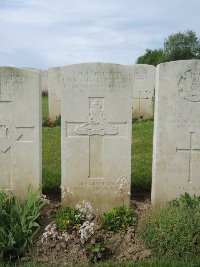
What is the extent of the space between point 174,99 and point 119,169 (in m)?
1.15

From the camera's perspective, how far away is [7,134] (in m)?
5.34

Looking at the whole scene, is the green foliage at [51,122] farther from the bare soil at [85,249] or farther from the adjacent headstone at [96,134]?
the bare soil at [85,249]

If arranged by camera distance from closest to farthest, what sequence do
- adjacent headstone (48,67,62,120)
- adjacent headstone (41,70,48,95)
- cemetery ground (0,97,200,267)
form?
cemetery ground (0,97,200,267)
adjacent headstone (48,67,62,120)
adjacent headstone (41,70,48,95)

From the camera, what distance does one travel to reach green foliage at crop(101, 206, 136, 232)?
197 inches

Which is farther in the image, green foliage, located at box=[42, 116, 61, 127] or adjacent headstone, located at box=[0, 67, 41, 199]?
green foliage, located at box=[42, 116, 61, 127]

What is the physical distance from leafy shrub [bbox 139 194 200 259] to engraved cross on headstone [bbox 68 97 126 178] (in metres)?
1.07

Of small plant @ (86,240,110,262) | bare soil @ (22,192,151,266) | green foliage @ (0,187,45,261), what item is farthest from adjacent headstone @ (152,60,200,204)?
green foliage @ (0,187,45,261)

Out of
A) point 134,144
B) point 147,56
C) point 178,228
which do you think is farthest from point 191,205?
point 147,56

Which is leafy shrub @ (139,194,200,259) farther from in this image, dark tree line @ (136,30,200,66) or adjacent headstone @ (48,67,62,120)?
Result: dark tree line @ (136,30,200,66)

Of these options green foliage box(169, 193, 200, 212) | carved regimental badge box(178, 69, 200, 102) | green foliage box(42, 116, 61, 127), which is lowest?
green foliage box(169, 193, 200, 212)

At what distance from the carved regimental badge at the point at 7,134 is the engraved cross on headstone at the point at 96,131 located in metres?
0.77

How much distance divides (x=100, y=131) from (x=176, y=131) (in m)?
0.98

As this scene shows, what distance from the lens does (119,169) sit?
5.47 m

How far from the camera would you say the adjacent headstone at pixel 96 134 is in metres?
5.27
